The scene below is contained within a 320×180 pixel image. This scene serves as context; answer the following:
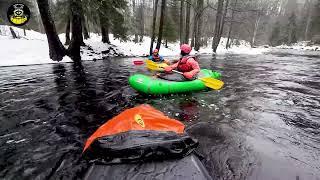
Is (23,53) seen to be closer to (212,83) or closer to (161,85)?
(161,85)

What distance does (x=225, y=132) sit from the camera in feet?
14.8

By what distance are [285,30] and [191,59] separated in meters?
51.5

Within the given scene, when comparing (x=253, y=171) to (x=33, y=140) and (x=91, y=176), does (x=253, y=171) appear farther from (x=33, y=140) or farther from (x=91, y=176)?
(x=33, y=140)

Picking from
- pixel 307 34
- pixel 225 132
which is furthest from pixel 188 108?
pixel 307 34

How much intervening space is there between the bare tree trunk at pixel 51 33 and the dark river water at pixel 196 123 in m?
4.27

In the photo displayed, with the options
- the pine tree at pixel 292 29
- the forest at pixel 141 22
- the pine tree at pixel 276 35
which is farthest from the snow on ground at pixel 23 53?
the pine tree at pixel 276 35

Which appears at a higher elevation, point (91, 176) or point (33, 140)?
point (91, 176)

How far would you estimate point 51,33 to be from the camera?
12.3m

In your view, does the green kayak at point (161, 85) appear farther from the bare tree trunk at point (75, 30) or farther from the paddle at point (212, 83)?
the bare tree trunk at point (75, 30)

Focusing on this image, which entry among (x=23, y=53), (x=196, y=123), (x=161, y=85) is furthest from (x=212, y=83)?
(x=23, y=53)

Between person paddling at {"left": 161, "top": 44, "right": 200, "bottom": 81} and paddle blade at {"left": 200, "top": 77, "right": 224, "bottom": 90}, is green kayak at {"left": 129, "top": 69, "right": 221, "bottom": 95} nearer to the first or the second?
paddle blade at {"left": 200, "top": 77, "right": 224, "bottom": 90}

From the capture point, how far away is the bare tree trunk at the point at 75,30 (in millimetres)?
12026

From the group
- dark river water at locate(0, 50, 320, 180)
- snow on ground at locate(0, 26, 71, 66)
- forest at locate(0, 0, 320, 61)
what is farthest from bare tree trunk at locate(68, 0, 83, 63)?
dark river water at locate(0, 50, 320, 180)

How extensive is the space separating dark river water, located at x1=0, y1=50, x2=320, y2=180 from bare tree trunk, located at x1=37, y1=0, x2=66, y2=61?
4273mm
